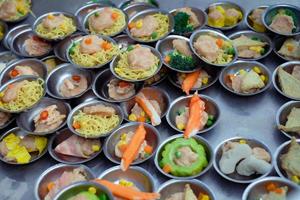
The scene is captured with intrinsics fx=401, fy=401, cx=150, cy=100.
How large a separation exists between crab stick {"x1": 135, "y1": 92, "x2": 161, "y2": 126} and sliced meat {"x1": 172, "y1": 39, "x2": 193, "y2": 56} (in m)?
0.86

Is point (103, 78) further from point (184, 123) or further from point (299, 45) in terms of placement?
point (299, 45)

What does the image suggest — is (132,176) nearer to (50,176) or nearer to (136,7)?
(50,176)

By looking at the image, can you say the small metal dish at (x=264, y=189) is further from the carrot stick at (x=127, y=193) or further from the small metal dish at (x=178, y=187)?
the carrot stick at (x=127, y=193)

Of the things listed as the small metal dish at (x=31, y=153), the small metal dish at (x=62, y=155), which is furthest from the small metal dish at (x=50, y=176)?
the small metal dish at (x=31, y=153)

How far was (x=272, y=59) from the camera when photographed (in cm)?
566

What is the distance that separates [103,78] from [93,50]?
40 centimetres

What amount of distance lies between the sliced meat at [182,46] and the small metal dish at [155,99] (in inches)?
26.0

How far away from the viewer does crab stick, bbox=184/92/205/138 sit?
4.68 meters

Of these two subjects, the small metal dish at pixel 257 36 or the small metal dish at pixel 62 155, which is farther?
the small metal dish at pixel 257 36

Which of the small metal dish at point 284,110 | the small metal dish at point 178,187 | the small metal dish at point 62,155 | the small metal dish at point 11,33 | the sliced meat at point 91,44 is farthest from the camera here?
the small metal dish at point 11,33

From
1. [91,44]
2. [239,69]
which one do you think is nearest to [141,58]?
[91,44]

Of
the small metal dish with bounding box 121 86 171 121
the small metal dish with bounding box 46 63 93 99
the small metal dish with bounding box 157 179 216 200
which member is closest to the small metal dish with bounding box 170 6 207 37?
the small metal dish with bounding box 121 86 171 121

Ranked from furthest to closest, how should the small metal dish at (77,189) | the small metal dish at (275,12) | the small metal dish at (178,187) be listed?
the small metal dish at (275,12) → the small metal dish at (178,187) → the small metal dish at (77,189)

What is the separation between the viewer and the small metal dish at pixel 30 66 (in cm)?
564
